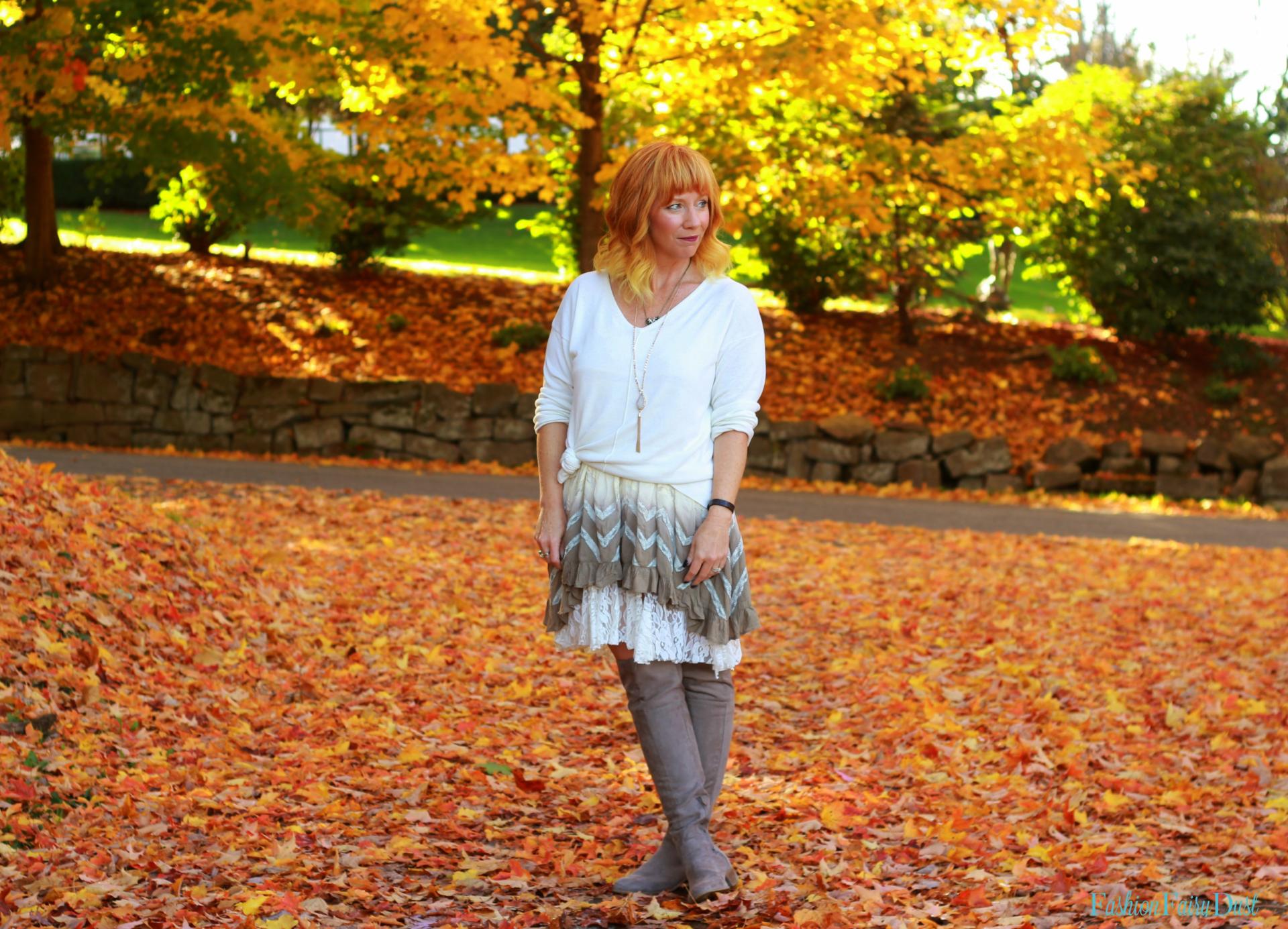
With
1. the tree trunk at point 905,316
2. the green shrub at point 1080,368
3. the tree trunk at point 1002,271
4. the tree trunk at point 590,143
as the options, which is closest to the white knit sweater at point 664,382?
the tree trunk at point 590,143

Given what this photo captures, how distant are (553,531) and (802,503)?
8278mm

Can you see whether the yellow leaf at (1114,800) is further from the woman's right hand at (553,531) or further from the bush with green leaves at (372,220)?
the bush with green leaves at (372,220)

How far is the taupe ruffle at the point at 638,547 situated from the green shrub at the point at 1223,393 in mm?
12874

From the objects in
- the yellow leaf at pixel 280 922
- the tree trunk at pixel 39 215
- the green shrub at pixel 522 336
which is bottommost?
the yellow leaf at pixel 280 922

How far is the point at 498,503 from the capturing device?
33.6 feet

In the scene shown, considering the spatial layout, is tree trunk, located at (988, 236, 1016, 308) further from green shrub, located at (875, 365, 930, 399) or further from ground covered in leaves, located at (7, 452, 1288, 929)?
ground covered in leaves, located at (7, 452, 1288, 929)

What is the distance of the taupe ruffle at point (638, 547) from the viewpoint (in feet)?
10.6

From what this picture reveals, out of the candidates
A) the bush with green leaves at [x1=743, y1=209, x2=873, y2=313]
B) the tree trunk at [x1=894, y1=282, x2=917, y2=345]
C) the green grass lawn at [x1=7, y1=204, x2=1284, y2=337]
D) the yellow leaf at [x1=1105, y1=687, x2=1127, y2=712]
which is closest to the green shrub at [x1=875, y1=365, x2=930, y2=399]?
the tree trunk at [x1=894, y1=282, x2=917, y2=345]

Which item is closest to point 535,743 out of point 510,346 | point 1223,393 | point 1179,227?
point 510,346

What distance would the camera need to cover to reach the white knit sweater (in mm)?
3240

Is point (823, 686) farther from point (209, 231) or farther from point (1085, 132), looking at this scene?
point (209, 231)

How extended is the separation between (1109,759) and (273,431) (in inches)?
395

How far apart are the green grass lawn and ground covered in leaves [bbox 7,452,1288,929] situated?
55.0ft

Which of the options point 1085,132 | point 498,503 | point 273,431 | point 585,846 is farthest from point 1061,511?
point 585,846
